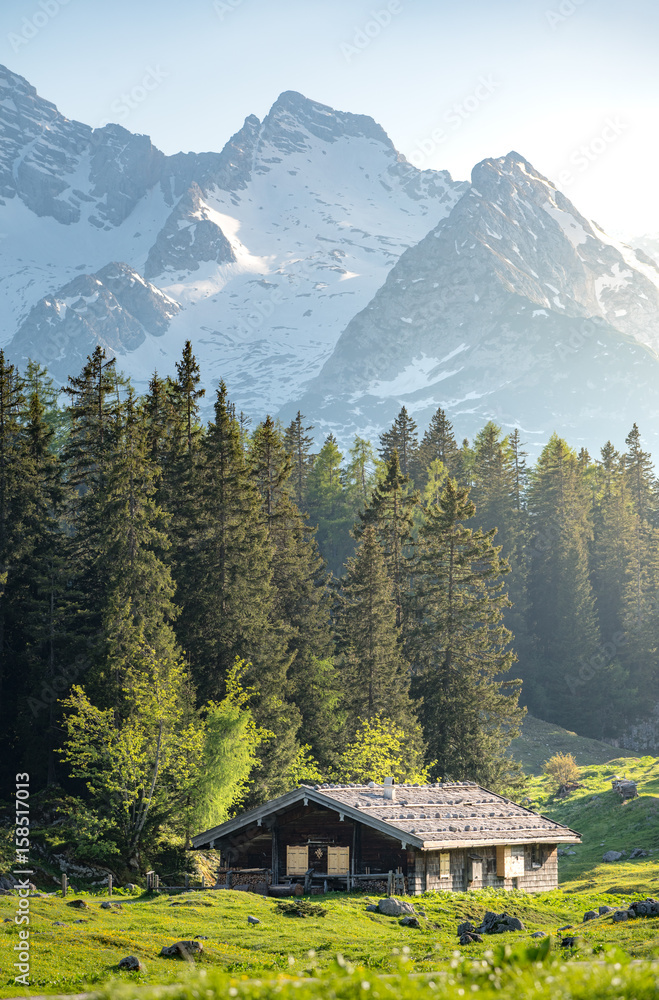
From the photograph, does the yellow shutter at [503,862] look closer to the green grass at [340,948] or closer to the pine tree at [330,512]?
the green grass at [340,948]

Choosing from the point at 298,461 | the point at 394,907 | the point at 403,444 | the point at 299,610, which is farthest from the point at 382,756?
the point at 298,461

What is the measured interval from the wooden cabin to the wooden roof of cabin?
5 cm

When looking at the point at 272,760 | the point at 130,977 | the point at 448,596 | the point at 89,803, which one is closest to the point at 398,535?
the point at 448,596

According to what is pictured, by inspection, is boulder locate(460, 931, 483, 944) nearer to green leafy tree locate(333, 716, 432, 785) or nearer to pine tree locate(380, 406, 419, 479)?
green leafy tree locate(333, 716, 432, 785)

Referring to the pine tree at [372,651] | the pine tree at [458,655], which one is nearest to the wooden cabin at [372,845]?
the pine tree at [372,651]

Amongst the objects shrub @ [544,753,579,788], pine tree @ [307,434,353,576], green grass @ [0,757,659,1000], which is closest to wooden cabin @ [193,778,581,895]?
green grass @ [0,757,659,1000]

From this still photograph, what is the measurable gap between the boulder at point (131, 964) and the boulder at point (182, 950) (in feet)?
5.41

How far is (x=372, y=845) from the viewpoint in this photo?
35906 mm

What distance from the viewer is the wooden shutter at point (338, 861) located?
118 feet

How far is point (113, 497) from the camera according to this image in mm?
46219

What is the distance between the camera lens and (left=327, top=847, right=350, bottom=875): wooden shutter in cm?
3594

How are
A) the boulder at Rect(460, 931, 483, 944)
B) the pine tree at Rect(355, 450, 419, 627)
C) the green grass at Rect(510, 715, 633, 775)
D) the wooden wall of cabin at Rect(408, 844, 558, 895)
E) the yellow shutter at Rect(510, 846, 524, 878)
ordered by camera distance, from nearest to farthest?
the boulder at Rect(460, 931, 483, 944)
the wooden wall of cabin at Rect(408, 844, 558, 895)
the yellow shutter at Rect(510, 846, 524, 878)
the pine tree at Rect(355, 450, 419, 627)
the green grass at Rect(510, 715, 633, 775)

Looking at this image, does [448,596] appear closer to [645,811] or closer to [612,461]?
[645,811]

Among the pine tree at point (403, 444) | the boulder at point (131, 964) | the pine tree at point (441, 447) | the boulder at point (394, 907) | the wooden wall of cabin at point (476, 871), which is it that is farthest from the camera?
the pine tree at point (441, 447)
